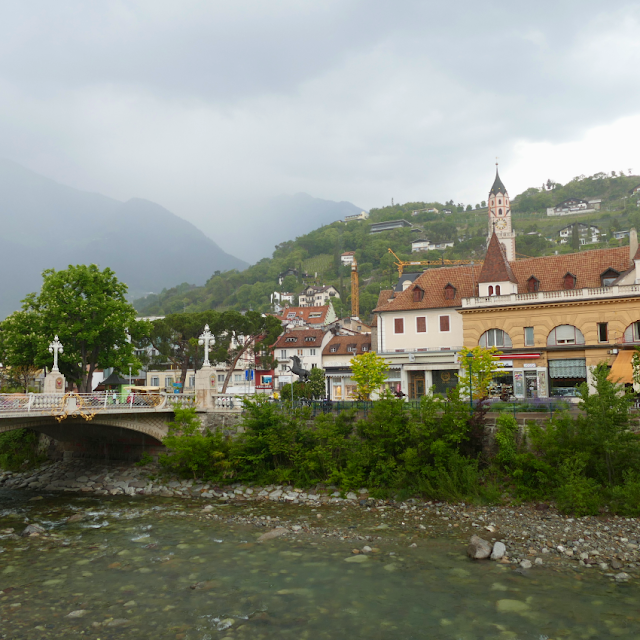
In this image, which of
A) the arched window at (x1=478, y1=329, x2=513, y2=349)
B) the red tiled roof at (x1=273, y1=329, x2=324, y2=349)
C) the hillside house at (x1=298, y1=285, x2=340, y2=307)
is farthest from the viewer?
the hillside house at (x1=298, y1=285, x2=340, y2=307)

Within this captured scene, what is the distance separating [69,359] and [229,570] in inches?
1018

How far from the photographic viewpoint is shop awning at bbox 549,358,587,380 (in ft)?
129

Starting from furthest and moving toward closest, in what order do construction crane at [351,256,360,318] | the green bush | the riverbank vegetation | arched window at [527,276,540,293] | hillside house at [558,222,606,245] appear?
hillside house at [558,222,606,245], construction crane at [351,256,360,318], arched window at [527,276,540,293], the riverbank vegetation, the green bush

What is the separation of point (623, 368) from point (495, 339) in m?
9.52

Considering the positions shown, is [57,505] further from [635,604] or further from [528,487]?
[635,604]

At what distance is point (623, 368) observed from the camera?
3538 cm

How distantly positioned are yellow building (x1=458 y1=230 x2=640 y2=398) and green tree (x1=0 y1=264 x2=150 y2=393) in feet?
88.8

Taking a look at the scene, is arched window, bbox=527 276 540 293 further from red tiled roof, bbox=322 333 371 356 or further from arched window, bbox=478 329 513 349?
red tiled roof, bbox=322 333 371 356

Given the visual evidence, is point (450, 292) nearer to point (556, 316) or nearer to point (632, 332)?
point (556, 316)

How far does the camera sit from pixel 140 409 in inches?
1208

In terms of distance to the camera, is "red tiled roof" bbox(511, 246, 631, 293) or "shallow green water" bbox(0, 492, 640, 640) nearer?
"shallow green water" bbox(0, 492, 640, 640)

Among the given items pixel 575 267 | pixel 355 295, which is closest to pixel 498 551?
pixel 575 267

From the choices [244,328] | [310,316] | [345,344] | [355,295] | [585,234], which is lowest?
[345,344]

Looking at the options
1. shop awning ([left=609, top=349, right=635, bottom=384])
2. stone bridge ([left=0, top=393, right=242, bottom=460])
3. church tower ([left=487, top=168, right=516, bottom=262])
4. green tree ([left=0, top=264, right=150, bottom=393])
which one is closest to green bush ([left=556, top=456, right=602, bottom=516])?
shop awning ([left=609, top=349, right=635, bottom=384])
